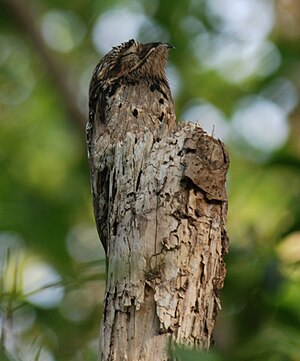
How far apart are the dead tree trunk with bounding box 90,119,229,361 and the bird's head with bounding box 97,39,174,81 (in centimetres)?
137

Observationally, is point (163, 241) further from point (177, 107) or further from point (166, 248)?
point (177, 107)

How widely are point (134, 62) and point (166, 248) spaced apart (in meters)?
1.90

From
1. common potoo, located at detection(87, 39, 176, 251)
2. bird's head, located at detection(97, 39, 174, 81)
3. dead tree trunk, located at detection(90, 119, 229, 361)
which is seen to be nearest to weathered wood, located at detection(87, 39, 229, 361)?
dead tree trunk, located at detection(90, 119, 229, 361)

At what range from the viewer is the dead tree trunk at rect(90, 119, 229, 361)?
114 inches

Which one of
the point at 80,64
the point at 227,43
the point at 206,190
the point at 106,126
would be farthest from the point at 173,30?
the point at 206,190

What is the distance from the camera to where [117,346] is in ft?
9.52

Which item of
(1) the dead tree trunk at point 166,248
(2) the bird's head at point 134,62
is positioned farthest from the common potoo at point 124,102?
(1) the dead tree trunk at point 166,248

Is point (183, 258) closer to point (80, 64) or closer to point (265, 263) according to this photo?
point (265, 263)

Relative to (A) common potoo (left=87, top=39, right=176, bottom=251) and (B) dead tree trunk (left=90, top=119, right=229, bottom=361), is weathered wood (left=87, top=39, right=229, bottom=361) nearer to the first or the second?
(B) dead tree trunk (left=90, top=119, right=229, bottom=361)

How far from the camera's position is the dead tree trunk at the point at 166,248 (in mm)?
2908

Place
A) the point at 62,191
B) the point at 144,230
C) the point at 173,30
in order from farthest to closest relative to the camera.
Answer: the point at 173,30
the point at 62,191
the point at 144,230

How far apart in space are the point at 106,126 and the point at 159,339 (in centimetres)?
137

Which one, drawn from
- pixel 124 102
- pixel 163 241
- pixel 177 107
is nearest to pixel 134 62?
pixel 124 102

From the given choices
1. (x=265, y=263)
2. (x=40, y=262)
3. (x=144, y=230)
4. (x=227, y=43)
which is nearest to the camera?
(x=144, y=230)
